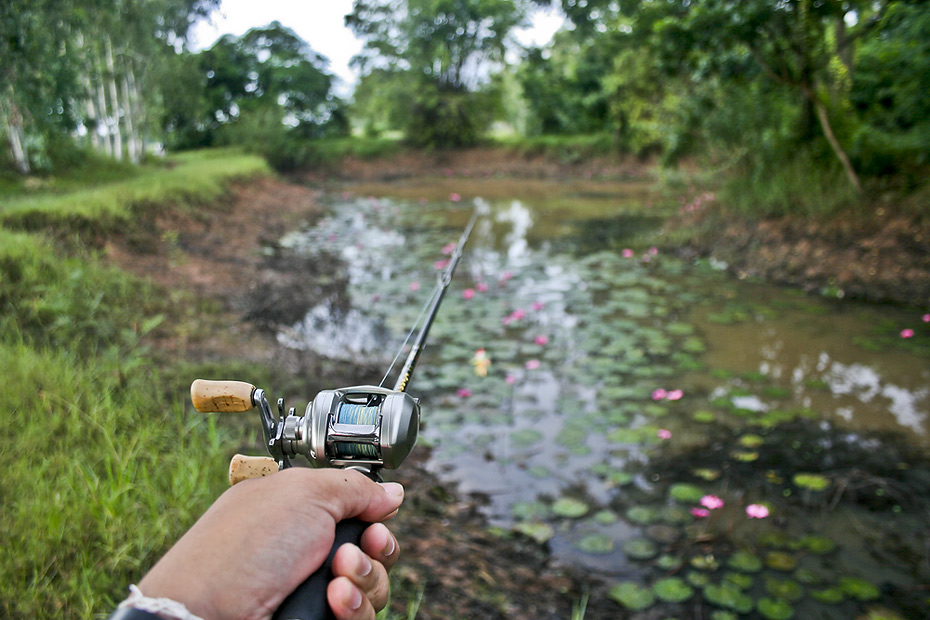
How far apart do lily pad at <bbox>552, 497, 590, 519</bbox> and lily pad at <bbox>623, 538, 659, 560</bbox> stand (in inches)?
9.8

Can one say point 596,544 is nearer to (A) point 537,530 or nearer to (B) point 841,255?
(A) point 537,530

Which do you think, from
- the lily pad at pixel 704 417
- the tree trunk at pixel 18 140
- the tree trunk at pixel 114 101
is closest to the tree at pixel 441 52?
the tree trunk at pixel 114 101

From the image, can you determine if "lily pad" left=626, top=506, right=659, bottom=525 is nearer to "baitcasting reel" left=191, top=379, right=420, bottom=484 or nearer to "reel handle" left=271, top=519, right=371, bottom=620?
"baitcasting reel" left=191, top=379, right=420, bottom=484

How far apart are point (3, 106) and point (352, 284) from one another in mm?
4141

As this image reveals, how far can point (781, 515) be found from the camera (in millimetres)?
2539

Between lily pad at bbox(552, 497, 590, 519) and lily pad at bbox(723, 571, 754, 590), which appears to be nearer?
lily pad at bbox(723, 571, 754, 590)

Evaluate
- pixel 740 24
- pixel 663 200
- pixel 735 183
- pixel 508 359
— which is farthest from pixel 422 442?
pixel 663 200

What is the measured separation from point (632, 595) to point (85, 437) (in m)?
2.11

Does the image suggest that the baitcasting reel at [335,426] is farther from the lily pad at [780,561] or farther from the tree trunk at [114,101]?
the tree trunk at [114,101]

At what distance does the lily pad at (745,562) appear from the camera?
7.37 ft

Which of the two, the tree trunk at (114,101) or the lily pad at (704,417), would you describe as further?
the tree trunk at (114,101)

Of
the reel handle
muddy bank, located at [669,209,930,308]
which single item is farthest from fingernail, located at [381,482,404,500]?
muddy bank, located at [669,209,930,308]

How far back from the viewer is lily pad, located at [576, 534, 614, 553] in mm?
2393

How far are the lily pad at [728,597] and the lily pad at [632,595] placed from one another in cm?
20
